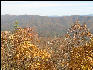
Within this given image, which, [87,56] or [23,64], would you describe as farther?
[23,64]

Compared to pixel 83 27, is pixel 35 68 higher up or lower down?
lower down

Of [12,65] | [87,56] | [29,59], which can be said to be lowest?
[12,65]

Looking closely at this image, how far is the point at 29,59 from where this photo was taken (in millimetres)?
10609

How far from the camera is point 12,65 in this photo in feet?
38.9

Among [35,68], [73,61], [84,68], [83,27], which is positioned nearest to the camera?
[84,68]

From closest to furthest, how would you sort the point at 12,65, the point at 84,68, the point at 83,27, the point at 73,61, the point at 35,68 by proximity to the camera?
the point at 84,68 < the point at 73,61 < the point at 35,68 < the point at 12,65 < the point at 83,27

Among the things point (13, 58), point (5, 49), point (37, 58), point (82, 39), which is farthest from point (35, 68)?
point (82, 39)

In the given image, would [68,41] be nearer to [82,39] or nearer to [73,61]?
[82,39]

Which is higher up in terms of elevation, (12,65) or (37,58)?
(37,58)

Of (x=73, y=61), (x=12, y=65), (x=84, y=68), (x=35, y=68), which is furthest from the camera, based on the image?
(x=12, y=65)

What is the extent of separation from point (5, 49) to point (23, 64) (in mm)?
1721

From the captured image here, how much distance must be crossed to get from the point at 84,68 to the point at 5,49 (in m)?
5.00

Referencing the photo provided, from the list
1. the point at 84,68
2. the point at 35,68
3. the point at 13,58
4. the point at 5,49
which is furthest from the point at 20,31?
the point at 84,68

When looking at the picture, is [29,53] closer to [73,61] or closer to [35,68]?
[35,68]
